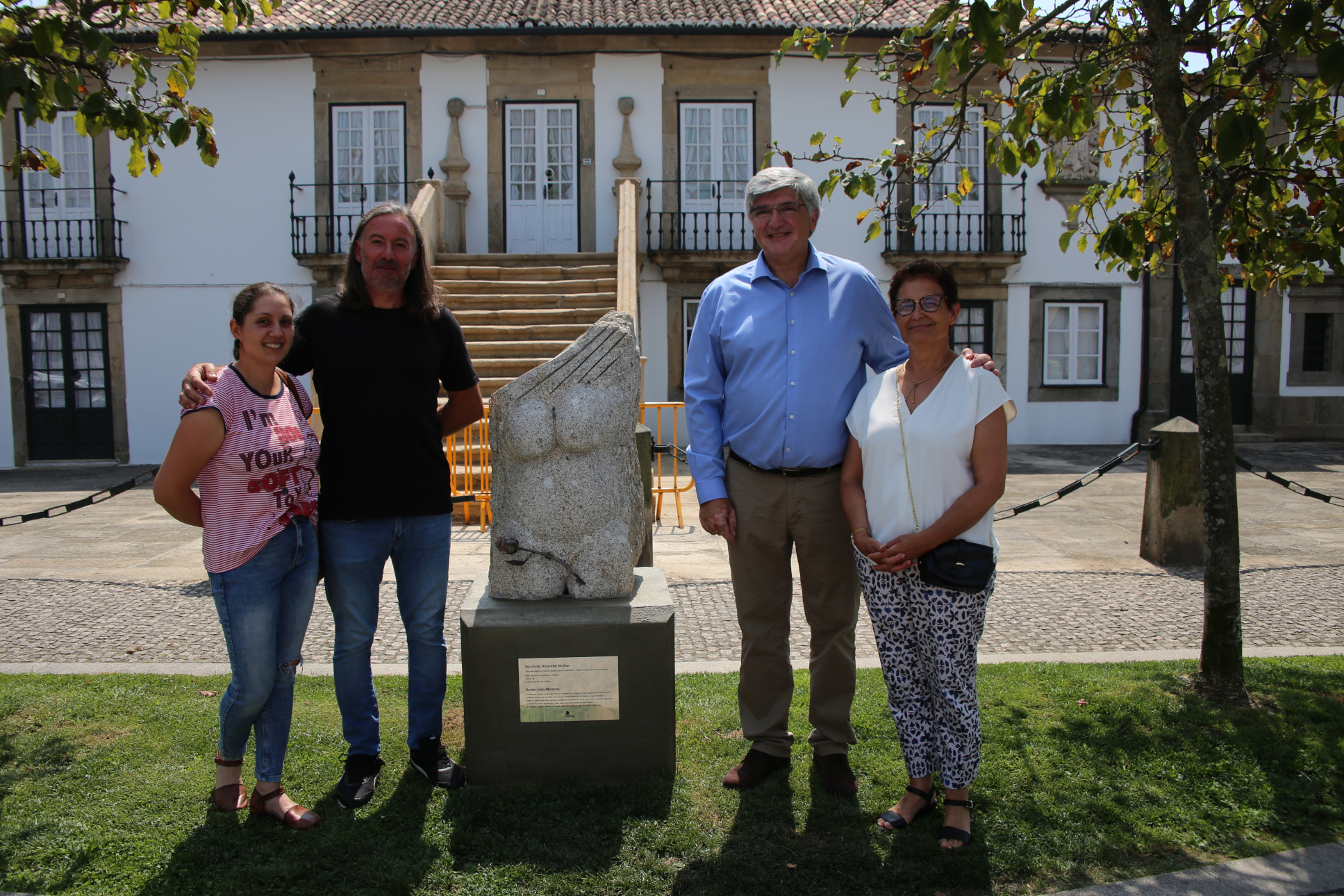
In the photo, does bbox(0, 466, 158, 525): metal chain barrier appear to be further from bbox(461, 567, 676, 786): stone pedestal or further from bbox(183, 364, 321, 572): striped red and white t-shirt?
bbox(461, 567, 676, 786): stone pedestal

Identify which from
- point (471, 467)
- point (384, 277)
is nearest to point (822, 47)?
point (384, 277)

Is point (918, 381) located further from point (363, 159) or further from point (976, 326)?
point (363, 159)

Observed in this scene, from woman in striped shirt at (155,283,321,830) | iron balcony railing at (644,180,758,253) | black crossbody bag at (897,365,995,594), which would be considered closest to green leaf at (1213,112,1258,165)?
black crossbody bag at (897,365,995,594)

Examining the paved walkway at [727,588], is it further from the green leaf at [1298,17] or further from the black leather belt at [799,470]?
the green leaf at [1298,17]

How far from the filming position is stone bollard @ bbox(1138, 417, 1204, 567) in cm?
654

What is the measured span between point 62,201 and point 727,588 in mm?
13802

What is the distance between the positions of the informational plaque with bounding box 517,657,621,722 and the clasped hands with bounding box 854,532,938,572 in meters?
0.97

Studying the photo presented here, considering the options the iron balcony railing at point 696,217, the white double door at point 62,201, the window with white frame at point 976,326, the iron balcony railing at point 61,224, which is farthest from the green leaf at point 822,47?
the white double door at point 62,201

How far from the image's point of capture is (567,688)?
310 centimetres

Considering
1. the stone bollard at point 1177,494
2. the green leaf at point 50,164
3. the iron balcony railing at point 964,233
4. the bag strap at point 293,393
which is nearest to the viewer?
the bag strap at point 293,393

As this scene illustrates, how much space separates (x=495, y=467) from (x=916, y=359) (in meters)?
1.49

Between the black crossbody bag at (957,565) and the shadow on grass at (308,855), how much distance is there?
1.73 meters

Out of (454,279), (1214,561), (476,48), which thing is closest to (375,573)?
(1214,561)

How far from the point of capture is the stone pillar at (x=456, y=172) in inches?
543
